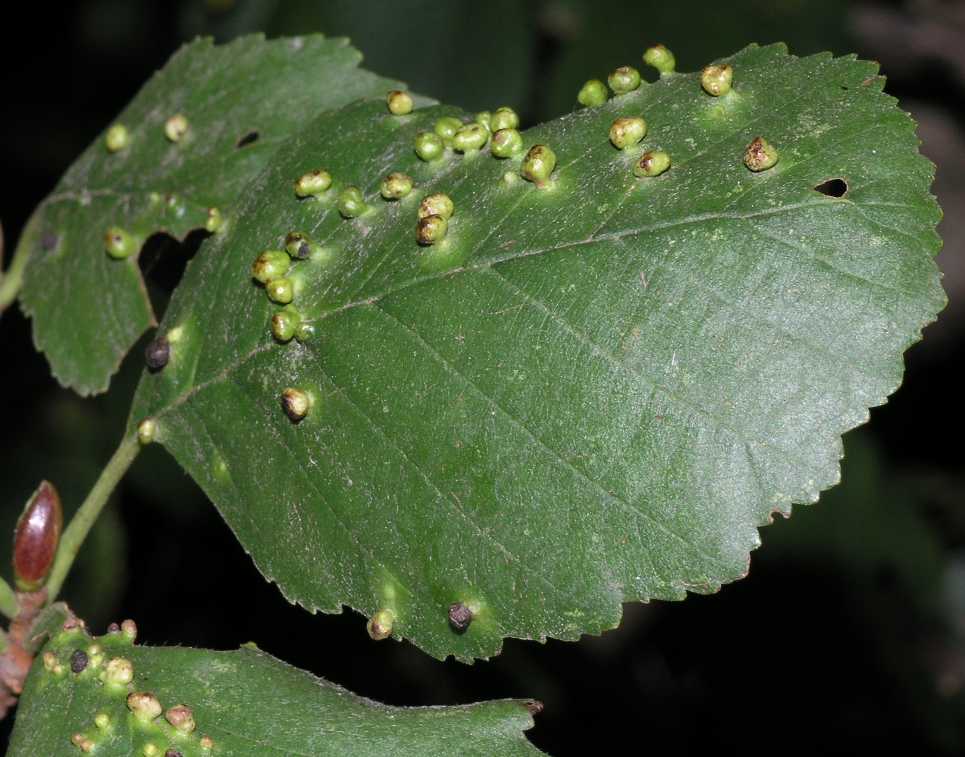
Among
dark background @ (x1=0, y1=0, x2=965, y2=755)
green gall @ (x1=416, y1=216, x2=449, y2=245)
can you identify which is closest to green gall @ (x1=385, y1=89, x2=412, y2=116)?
green gall @ (x1=416, y1=216, x2=449, y2=245)

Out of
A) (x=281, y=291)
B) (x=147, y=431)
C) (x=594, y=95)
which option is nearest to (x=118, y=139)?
(x=147, y=431)

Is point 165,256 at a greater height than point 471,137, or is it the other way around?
point 471,137

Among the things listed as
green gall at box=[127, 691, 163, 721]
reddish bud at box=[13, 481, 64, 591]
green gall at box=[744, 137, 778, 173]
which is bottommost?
green gall at box=[127, 691, 163, 721]

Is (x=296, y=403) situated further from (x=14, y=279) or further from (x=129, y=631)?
(x=14, y=279)

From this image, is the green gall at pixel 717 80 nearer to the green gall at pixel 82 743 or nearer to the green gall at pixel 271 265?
the green gall at pixel 271 265

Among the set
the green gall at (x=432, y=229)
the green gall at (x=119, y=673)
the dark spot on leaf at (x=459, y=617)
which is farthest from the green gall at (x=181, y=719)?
the green gall at (x=432, y=229)

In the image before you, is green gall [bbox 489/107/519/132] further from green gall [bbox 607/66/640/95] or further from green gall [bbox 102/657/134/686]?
green gall [bbox 102/657/134/686]
